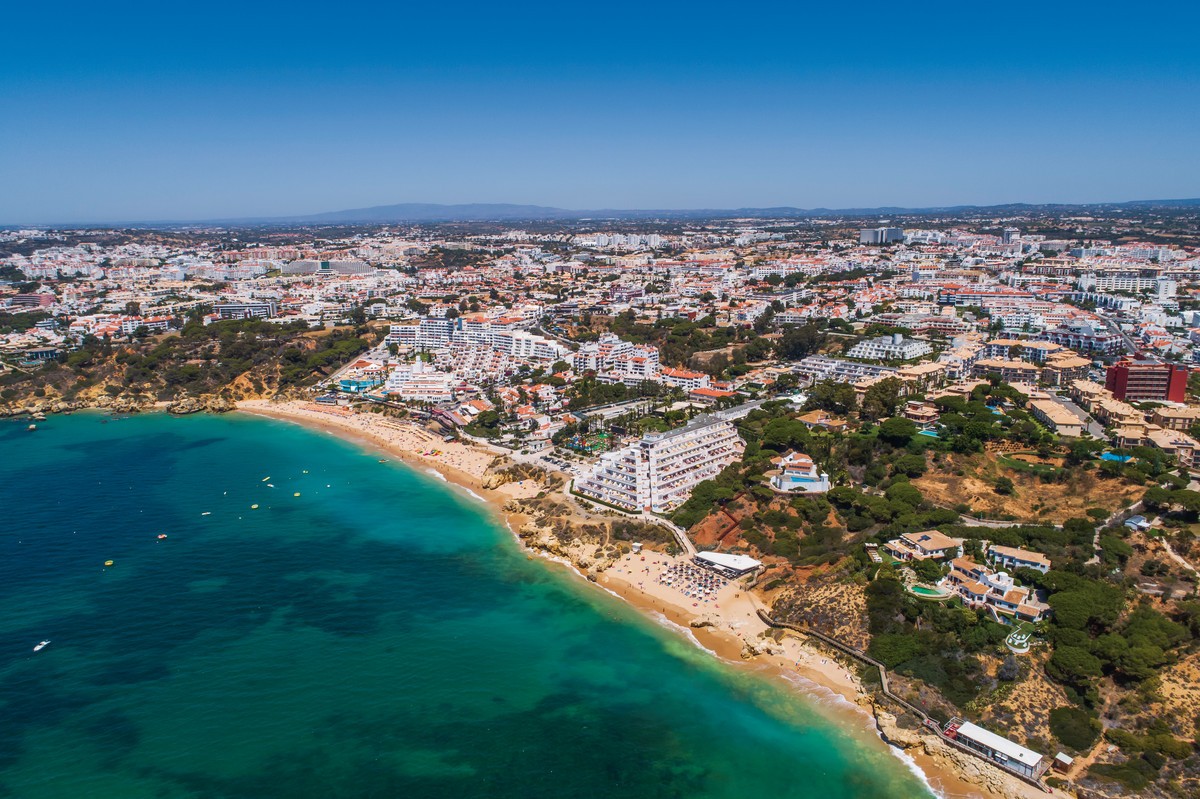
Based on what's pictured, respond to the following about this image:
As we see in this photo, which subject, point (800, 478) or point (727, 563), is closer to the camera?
point (727, 563)

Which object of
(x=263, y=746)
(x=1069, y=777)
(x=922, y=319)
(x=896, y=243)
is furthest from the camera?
(x=896, y=243)

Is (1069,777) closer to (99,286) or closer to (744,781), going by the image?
(744,781)

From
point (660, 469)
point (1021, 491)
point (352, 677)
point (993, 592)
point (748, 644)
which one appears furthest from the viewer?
point (660, 469)

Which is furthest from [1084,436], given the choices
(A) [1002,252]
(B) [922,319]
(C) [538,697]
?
(A) [1002,252]

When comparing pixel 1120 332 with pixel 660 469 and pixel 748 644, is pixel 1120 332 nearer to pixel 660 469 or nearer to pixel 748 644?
pixel 660 469

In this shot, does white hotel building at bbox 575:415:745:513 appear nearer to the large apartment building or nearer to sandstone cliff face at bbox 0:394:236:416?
the large apartment building

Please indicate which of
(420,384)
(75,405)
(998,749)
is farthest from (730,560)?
(75,405)

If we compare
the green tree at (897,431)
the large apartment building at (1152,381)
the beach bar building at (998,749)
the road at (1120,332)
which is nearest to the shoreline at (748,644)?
the beach bar building at (998,749)
